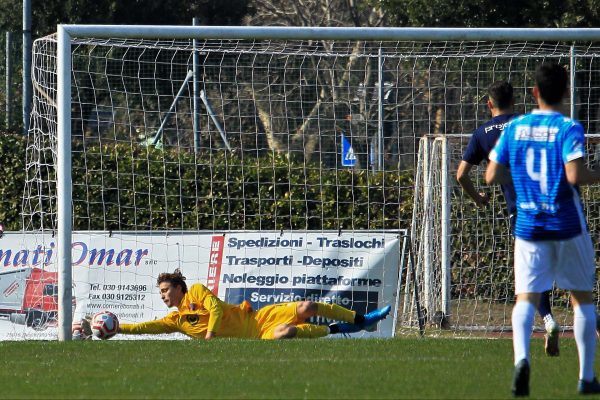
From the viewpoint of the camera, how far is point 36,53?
39.5 feet

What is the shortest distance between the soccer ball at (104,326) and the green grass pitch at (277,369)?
0.99m

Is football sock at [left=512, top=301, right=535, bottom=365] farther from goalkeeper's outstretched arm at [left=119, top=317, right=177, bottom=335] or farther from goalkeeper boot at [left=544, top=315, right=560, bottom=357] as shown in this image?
goalkeeper's outstretched arm at [left=119, top=317, right=177, bottom=335]

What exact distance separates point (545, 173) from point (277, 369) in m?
2.52

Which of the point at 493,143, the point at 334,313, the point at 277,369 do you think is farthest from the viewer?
the point at 334,313

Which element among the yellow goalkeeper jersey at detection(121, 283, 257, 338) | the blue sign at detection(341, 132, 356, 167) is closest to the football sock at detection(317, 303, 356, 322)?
the yellow goalkeeper jersey at detection(121, 283, 257, 338)

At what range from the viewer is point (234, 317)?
1193cm

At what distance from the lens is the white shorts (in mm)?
6867

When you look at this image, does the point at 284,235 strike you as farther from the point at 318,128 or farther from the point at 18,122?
the point at 18,122

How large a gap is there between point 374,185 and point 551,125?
25.1 feet

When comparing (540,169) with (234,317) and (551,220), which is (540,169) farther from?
(234,317)

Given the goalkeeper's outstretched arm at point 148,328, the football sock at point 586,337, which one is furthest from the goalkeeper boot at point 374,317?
the football sock at point 586,337

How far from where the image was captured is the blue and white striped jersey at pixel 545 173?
6.85m

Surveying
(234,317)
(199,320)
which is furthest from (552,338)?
(199,320)

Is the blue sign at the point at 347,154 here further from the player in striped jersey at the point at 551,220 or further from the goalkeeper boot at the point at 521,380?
the goalkeeper boot at the point at 521,380
